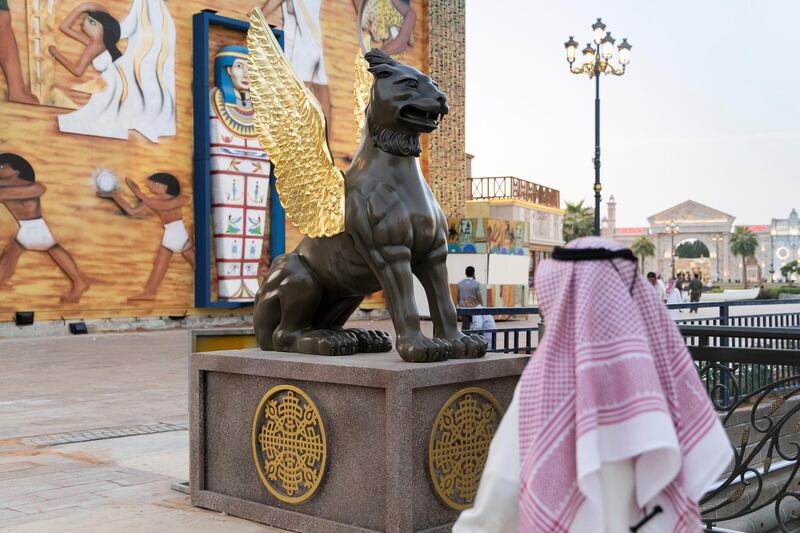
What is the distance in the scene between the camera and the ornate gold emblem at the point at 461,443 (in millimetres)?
3670

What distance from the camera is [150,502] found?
4574 millimetres

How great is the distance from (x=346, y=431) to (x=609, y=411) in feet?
6.70

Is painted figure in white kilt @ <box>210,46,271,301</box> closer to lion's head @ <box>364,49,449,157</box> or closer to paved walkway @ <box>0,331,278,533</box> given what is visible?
paved walkway @ <box>0,331,278,533</box>

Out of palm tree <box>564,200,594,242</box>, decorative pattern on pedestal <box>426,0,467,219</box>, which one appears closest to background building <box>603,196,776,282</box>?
palm tree <box>564,200,594,242</box>

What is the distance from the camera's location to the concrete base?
11.6ft

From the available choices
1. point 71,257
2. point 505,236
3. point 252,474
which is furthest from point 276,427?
point 505,236

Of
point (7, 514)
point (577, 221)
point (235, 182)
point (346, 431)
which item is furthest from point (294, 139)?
point (577, 221)

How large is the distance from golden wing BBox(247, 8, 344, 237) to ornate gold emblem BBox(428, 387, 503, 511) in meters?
1.03

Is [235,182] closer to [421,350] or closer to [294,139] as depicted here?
[294,139]

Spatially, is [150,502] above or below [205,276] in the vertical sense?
below

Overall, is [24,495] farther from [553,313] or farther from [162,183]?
[162,183]

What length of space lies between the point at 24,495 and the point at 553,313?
12.6 feet

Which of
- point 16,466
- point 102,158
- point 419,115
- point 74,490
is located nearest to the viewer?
point 419,115

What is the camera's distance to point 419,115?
13.2ft
